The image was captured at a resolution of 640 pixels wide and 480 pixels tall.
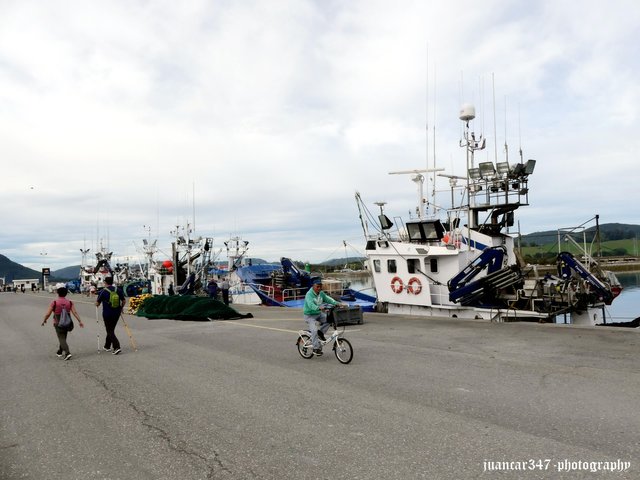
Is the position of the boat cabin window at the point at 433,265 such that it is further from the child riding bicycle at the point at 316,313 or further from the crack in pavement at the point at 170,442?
the crack in pavement at the point at 170,442

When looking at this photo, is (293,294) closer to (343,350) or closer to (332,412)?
(343,350)

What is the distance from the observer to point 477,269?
58.3 feet

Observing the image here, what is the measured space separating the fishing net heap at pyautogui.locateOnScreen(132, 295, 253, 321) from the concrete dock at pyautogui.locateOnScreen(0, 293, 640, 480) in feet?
26.4

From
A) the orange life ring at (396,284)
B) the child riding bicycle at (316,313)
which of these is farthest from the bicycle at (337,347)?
the orange life ring at (396,284)

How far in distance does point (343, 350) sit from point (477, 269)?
9.74 metres

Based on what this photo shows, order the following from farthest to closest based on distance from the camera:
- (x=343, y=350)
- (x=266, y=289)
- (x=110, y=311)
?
(x=266, y=289)
(x=110, y=311)
(x=343, y=350)

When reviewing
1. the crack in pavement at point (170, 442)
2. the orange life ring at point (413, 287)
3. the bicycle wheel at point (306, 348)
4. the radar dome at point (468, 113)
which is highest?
the radar dome at point (468, 113)

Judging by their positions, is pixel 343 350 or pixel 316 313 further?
pixel 316 313

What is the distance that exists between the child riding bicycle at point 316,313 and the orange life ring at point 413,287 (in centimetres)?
1016

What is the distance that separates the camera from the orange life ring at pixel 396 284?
20703 millimetres

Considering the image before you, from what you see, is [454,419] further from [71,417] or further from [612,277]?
[612,277]

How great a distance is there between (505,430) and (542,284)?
12.7 metres

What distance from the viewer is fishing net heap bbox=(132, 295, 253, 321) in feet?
66.2

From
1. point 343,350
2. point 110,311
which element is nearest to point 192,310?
point 110,311
